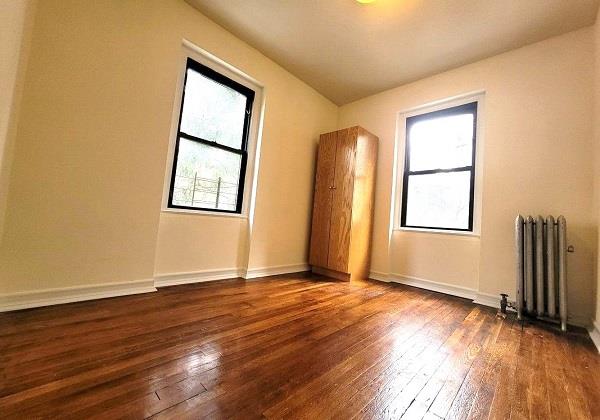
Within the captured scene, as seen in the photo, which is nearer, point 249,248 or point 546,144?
point 546,144

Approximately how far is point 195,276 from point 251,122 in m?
1.91

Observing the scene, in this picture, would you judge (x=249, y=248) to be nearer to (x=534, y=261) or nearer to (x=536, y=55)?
(x=534, y=261)

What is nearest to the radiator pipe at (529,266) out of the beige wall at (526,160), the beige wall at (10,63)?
the beige wall at (526,160)

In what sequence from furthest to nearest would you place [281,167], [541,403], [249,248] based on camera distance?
[281,167] < [249,248] < [541,403]

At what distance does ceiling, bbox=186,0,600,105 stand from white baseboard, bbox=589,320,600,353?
8.35 ft

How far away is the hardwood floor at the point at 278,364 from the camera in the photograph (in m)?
0.89

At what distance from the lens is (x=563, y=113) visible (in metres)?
2.21

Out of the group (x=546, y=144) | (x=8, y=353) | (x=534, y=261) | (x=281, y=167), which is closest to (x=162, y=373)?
(x=8, y=353)

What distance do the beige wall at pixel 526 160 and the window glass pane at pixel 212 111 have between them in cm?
246

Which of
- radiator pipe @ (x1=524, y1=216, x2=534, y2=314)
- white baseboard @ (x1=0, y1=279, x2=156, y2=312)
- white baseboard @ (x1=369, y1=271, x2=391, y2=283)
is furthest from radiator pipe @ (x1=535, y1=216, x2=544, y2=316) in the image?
white baseboard @ (x1=0, y1=279, x2=156, y2=312)

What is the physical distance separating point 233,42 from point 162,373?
3071 millimetres

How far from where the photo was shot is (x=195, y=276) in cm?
251

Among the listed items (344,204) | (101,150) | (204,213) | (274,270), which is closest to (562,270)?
(344,204)

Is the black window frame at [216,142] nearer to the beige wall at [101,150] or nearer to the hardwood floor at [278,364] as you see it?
the beige wall at [101,150]
